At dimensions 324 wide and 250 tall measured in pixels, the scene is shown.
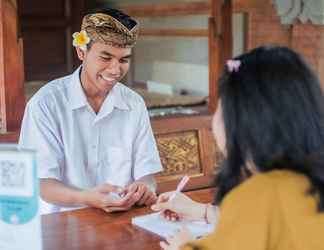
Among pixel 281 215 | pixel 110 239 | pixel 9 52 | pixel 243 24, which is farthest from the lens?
pixel 243 24

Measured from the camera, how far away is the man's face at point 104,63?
2129 mm

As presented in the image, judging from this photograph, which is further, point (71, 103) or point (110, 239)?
point (71, 103)

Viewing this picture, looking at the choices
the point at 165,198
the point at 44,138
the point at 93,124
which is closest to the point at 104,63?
the point at 93,124

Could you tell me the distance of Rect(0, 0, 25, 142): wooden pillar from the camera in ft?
9.15

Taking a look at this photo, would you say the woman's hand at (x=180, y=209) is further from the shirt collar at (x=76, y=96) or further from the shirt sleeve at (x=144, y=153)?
the shirt collar at (x=76, y=96)

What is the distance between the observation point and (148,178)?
2201 millimetres

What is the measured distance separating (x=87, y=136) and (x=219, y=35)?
1506 mm

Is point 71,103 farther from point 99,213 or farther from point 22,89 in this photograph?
point 22,89

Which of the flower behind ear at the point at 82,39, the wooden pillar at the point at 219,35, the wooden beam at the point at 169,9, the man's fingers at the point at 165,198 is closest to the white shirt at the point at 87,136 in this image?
the flower behind ear at the point at 82,39

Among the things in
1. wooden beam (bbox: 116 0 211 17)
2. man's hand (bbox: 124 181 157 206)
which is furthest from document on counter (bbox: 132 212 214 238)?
wooden beam (bbox: 116 0 211 17)

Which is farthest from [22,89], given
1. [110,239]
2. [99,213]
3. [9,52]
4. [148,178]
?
[110,239]

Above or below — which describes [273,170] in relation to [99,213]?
above

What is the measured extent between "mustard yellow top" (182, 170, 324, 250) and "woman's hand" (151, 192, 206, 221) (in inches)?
22.9

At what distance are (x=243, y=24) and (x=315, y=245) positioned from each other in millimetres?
3357
